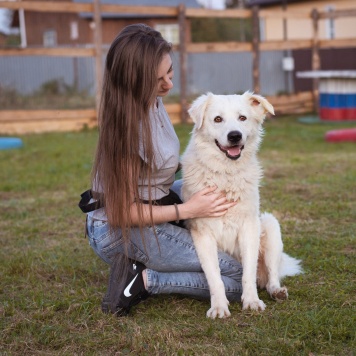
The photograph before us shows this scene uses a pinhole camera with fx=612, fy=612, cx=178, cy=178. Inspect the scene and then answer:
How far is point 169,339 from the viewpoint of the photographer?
2816 millimetres

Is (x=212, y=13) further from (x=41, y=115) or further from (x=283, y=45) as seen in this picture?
(x=41, y=115)

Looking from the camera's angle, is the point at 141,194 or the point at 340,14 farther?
the point at 340,14

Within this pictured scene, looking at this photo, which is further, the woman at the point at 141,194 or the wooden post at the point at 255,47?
the wooden post at the point at 255,47

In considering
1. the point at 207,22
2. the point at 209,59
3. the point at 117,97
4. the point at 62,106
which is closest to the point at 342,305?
the point at 117,97

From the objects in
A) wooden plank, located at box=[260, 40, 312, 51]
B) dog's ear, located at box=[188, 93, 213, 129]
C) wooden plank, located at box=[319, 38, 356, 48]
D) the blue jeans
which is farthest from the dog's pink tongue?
wooden plank, located at box=[319, 38, 356, 48]

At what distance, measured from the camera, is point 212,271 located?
130 inches

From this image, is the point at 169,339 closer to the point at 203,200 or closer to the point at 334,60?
the point at 203,200

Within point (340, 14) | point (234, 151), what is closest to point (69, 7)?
point (340, 14)

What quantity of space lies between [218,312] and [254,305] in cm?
20

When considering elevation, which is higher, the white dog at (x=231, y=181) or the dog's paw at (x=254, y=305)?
the white dog at (x=231, y=181)

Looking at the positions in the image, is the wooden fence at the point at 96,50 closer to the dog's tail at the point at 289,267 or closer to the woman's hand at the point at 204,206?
the dog's tail at the point at 289,267

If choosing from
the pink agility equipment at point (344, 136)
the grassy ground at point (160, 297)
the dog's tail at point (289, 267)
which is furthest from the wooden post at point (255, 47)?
the dog's tail at point (289, 267)

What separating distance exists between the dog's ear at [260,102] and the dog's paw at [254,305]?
3.44 ft

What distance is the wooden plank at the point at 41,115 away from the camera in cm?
1100
